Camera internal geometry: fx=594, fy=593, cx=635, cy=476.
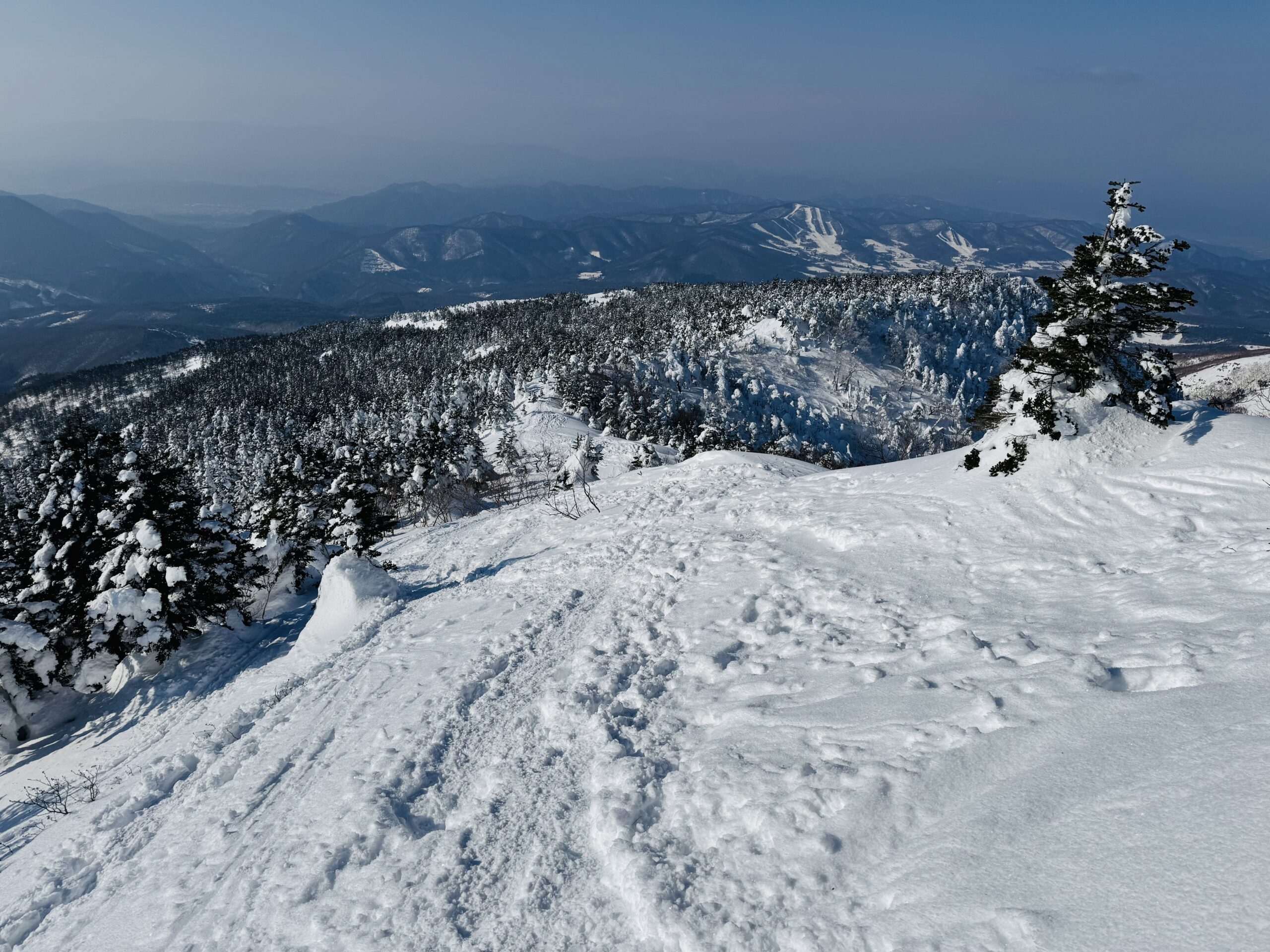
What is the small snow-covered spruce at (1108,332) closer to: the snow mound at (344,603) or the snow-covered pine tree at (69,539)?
the snow mound at (344,603)

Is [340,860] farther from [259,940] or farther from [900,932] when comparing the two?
[900,932]

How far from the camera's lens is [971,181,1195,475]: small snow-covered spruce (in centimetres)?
1504

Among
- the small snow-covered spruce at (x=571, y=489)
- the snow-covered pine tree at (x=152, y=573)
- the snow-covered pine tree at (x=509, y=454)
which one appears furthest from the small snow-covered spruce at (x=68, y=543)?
the snow-covered pine tree at (x=509, y=454)

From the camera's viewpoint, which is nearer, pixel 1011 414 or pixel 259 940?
pixel 259 940

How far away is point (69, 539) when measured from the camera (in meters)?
19.8

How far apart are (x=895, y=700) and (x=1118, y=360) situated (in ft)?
45.5

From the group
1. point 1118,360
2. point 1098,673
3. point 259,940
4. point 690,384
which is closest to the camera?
point 259,940

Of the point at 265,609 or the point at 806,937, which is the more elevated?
the point at 806,937

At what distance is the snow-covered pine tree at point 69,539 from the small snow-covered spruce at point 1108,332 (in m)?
27.8

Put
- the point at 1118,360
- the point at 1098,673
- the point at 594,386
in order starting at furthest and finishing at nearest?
1. the point at 594,386
2. the point at 1118,360
3. the point at 1098,673

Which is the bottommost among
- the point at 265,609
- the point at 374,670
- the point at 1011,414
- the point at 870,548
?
the point at 265,609

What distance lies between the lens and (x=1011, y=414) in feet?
55.1

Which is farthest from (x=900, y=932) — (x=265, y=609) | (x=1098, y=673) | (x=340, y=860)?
(x=265, y=609)

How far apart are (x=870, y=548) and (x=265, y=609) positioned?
2134 cm
